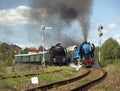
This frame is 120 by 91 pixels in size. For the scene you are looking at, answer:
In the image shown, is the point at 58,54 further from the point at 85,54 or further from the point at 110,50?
the point at 110,50

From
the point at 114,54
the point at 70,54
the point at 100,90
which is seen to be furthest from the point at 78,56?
the point at 114,54

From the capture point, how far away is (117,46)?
102 metres

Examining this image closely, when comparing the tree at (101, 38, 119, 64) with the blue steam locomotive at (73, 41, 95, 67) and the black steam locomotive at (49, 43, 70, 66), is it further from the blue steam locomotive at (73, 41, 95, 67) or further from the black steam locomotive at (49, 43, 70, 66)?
the blue steam locomotive at (73, 41, 95, 67)

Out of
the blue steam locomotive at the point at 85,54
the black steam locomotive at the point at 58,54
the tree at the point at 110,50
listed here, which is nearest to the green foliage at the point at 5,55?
the black steam locomotive at the point at 58,54

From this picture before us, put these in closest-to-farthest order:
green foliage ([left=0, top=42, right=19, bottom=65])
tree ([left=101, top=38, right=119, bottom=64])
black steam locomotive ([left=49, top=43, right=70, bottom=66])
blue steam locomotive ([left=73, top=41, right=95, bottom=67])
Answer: blue steam locomotive ([left=73, top=41, right=95, bottom=67]), black steam locomotive ([left=49, top=43, right=70, bottom=66]), green foliage ([left=0, top=42, right=19, bottom=65]), tree ([left=101, top=38, right=119, bottom=64])

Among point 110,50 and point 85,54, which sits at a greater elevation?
point 110,50

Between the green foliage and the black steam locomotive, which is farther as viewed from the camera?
the green foliage

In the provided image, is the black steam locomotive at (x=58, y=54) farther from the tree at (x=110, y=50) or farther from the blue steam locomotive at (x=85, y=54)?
the tree at (x=110, y=50)

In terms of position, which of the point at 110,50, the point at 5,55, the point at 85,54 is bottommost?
the point at 85,54

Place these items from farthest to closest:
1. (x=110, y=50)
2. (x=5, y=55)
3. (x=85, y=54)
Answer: (x=110, y=50), (x=5, y=55), (x=85, y=54)

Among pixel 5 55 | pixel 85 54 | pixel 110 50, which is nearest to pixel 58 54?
pixel 85 54

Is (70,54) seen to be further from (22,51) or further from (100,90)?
(22,51)

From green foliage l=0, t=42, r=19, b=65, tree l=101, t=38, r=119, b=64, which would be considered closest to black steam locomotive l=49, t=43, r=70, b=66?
green foliage l=0, t=42, r=19, b=65

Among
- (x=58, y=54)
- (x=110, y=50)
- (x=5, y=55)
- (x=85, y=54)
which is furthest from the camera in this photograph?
(x=110, y=50)
